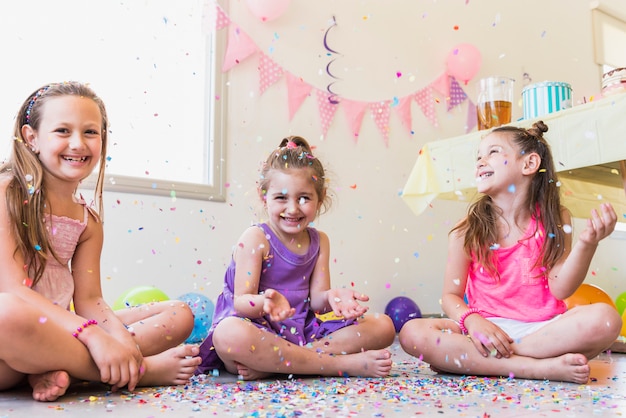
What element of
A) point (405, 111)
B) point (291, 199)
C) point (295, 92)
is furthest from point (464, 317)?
point (405, 111)

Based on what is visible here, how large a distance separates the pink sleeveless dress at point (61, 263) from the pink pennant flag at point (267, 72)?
1.58m

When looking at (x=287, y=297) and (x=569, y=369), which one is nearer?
(x=569, y=369)

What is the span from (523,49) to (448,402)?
331cm

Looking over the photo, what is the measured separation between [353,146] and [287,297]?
5.39 feet

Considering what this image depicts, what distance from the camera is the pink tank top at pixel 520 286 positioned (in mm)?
1516

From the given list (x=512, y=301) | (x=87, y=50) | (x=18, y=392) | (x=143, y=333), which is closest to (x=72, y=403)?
(x=18, y=392)

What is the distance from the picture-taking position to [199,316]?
220 centimetres

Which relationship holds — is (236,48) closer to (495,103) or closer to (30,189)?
(495,103)

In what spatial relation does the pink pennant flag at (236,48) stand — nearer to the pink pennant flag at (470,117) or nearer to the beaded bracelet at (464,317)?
the pink pennant flag at (470,117)

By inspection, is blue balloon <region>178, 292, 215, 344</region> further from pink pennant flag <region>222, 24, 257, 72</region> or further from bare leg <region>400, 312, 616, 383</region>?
pink pennant flag <region>222, 24, 257, 72</region>

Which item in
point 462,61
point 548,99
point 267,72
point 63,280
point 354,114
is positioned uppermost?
point 462,61

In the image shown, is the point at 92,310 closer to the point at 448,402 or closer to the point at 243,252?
the point at 243,252

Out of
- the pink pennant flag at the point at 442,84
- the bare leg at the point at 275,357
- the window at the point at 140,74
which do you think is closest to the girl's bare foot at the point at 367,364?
the bare leg at the point at 275,357

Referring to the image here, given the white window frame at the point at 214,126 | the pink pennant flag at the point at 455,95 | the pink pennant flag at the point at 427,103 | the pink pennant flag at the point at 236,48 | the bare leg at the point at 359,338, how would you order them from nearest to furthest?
the bare leg at the point at 359,338, the white window frame at the point at 214,126, the pink pennant flag at the point at 236,48, the pink pennant flag at the point at 427,103, the pink pennant flag at the point at 455,95
